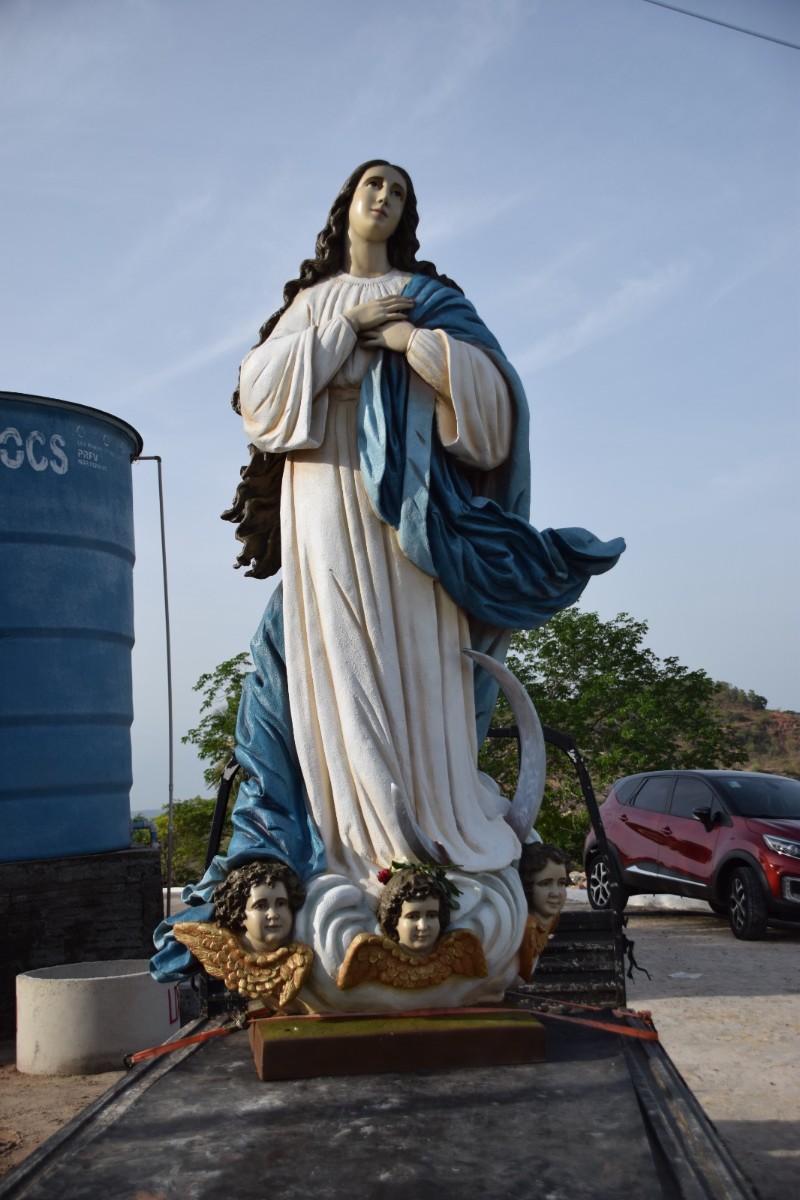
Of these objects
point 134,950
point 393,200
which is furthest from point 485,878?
point 134,950

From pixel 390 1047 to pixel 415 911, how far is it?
38 centimetres

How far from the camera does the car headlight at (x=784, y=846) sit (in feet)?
32.9

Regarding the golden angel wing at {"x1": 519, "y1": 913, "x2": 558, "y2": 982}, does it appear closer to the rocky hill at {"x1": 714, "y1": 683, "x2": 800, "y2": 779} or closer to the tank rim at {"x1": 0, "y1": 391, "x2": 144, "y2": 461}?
the tank rim at {"x1": 0, "y1": 391, "x2": 144, "y2": 461}

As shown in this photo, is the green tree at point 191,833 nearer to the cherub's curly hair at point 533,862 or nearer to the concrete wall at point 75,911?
the concrete wall at point 75,911

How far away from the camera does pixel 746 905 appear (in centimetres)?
1031

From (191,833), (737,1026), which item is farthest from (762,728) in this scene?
(737,1026)

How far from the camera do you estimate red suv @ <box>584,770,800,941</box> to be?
10.1 meters

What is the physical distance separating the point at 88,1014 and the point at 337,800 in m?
3.39

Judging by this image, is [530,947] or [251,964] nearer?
[251,964]

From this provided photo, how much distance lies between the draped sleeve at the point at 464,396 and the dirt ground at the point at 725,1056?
9.15 ft

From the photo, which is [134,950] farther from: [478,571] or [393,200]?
[393,200]

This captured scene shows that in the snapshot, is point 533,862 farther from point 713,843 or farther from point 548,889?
point 713,843

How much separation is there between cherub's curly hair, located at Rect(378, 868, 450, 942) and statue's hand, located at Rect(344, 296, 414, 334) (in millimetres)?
1919

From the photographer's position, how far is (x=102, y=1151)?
8.50ft
